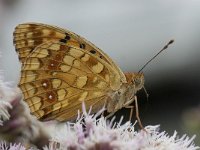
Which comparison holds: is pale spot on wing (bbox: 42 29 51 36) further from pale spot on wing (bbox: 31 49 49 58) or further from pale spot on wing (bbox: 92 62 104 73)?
pale spot on wing (bbox: 92 62 104 73)

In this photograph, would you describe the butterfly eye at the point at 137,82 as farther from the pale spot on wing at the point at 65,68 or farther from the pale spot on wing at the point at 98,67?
the pale spot on wing at the point at 65,68

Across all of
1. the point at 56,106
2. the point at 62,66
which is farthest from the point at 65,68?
the point at 56,106

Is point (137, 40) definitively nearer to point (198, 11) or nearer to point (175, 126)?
point (198, 11)

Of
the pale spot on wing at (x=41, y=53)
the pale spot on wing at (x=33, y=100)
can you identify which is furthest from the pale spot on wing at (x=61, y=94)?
the pale spot on wing at (x=41, y=53)

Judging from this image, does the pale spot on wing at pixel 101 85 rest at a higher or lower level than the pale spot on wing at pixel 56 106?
higher

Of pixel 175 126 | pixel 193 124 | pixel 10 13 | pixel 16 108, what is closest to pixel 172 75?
pixel 175 126
